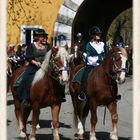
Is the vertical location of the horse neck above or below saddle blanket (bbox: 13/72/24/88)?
above

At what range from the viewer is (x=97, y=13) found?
2253 centimetres

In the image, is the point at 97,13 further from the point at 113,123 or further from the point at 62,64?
the point at 62,64

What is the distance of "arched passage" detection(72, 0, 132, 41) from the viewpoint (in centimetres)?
1936

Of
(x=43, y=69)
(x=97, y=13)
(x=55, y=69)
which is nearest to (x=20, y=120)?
(x=43, y=69)

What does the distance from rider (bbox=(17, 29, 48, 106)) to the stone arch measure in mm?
9739

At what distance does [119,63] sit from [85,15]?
14220mm

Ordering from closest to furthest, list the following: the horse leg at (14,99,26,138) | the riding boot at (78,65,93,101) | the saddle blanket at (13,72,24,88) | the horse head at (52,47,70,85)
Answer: the horse head at (52,47,70,85) < the riding boot at (78,65,93,101) < the saddle blanket at (13,72,24,88) < the horse leg at (14,99,26,138)

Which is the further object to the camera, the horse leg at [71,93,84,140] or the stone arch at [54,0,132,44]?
the stone arch at [54,0,132,44]

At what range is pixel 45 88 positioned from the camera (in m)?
6.22

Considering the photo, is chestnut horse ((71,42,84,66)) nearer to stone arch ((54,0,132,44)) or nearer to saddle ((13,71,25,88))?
stone arch ((54,0,132,44))

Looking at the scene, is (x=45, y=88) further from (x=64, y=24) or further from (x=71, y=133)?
(x=64, y=24)

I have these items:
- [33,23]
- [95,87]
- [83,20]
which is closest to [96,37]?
[95,87]

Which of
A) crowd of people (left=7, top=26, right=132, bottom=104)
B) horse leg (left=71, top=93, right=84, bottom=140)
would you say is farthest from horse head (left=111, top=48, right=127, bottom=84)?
horse leg (left=71, top=93, right=84, bottom=140)

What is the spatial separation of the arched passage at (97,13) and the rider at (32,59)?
11.0 meters
